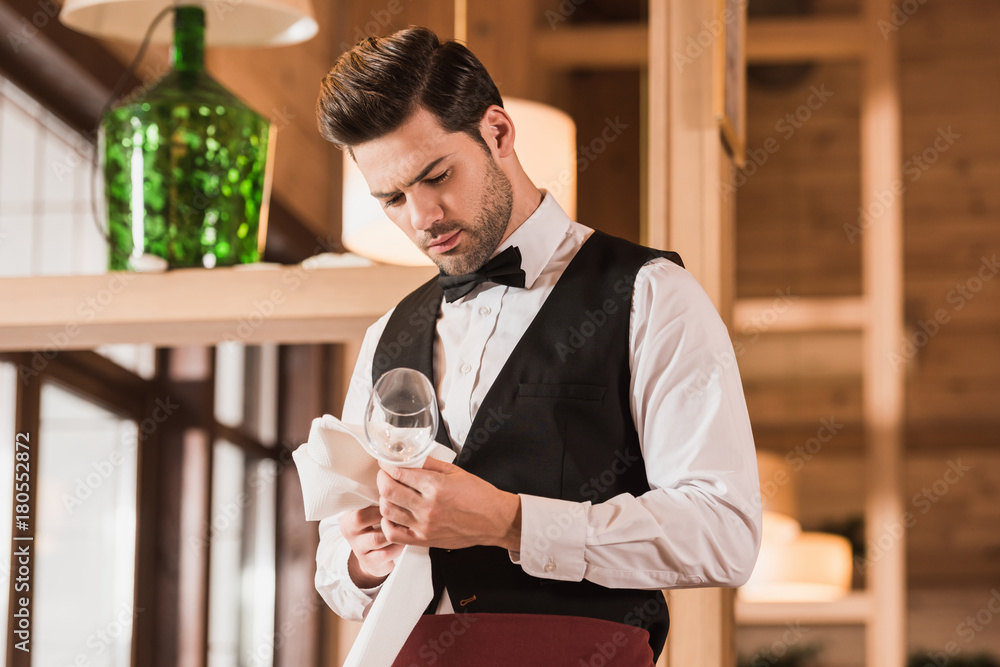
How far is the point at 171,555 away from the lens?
353 centimetres

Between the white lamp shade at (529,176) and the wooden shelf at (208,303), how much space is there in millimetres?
554

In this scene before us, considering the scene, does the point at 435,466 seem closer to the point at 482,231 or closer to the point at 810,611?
the point at 482,231

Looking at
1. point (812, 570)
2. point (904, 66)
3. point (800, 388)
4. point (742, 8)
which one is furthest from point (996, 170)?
point (742, 8)

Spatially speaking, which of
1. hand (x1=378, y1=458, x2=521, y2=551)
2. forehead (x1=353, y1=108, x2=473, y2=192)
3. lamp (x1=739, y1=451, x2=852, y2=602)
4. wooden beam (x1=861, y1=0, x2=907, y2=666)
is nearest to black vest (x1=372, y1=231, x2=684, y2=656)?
hand (x1=378, y1=458, x2=521, y2=551)

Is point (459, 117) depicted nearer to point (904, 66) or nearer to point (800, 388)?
point (800, 388)

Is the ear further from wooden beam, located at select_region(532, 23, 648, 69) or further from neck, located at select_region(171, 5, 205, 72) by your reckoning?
wooden beam, located at select_region(532, 23, 648, 69)

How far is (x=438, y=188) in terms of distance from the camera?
126 centimetres

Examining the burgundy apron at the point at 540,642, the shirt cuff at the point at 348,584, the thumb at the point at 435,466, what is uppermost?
the thumb at the point at 435,466

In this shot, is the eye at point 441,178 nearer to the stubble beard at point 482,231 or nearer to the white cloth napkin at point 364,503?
the stubble beard at point 482,231

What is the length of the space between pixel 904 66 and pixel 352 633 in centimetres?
337

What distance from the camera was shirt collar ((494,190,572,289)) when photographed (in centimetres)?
129

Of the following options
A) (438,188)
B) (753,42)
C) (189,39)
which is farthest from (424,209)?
(753,42)

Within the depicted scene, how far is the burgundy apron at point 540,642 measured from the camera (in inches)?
46.0

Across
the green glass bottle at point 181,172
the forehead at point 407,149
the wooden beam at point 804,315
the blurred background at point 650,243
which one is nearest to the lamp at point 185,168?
the green glass bottle at point 181,172
